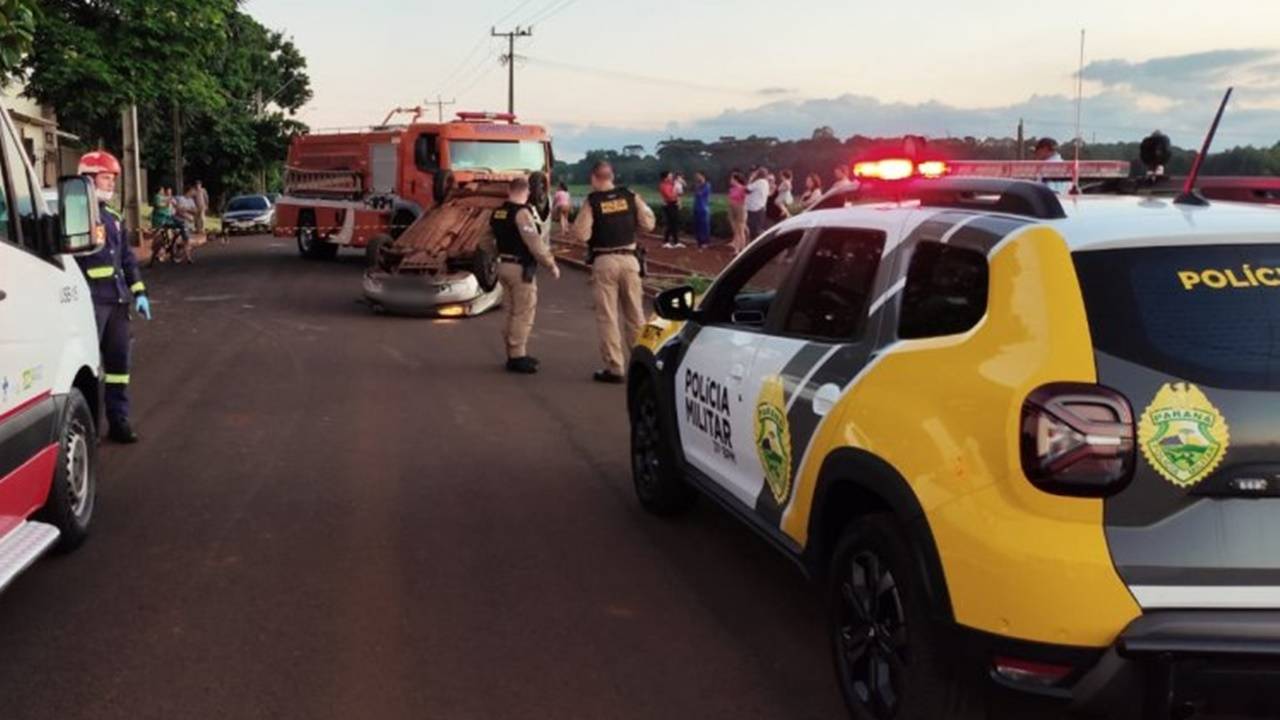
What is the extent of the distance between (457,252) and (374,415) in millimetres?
6902

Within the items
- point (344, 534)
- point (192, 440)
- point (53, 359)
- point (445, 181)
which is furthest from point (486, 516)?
point (445, 181)

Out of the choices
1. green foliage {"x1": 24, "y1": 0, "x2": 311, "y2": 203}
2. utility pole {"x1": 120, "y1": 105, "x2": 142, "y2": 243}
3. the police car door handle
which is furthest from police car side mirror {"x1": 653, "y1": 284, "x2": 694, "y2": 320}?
utility pole {"x1": 120, "y1": 105, "x2": 142, "y2": 243}

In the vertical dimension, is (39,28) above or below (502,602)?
above

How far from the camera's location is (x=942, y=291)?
3346mm

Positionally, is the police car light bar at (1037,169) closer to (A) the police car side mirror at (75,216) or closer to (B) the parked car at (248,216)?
(A) the police car side mirror at (75,216)

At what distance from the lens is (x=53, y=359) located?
16.5ft

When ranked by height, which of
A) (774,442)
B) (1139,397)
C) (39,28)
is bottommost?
(774,442)

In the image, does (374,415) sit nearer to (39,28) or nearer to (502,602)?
(502,602)

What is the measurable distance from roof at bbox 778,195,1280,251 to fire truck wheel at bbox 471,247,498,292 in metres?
11.9

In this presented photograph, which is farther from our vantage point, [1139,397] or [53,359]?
[53,359]

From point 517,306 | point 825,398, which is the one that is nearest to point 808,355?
point 825,398

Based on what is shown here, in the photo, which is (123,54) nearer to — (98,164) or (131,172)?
(131,172)

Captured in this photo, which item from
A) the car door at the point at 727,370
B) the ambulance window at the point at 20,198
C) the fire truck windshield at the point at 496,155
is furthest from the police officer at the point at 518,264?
the fire truck windshield at the point at 496,155

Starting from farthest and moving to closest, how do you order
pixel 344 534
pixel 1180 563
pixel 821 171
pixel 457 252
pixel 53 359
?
pixel 821 171, pixel 457 252, pixel 344 534, pixel 53 359, pixel 1180 563
